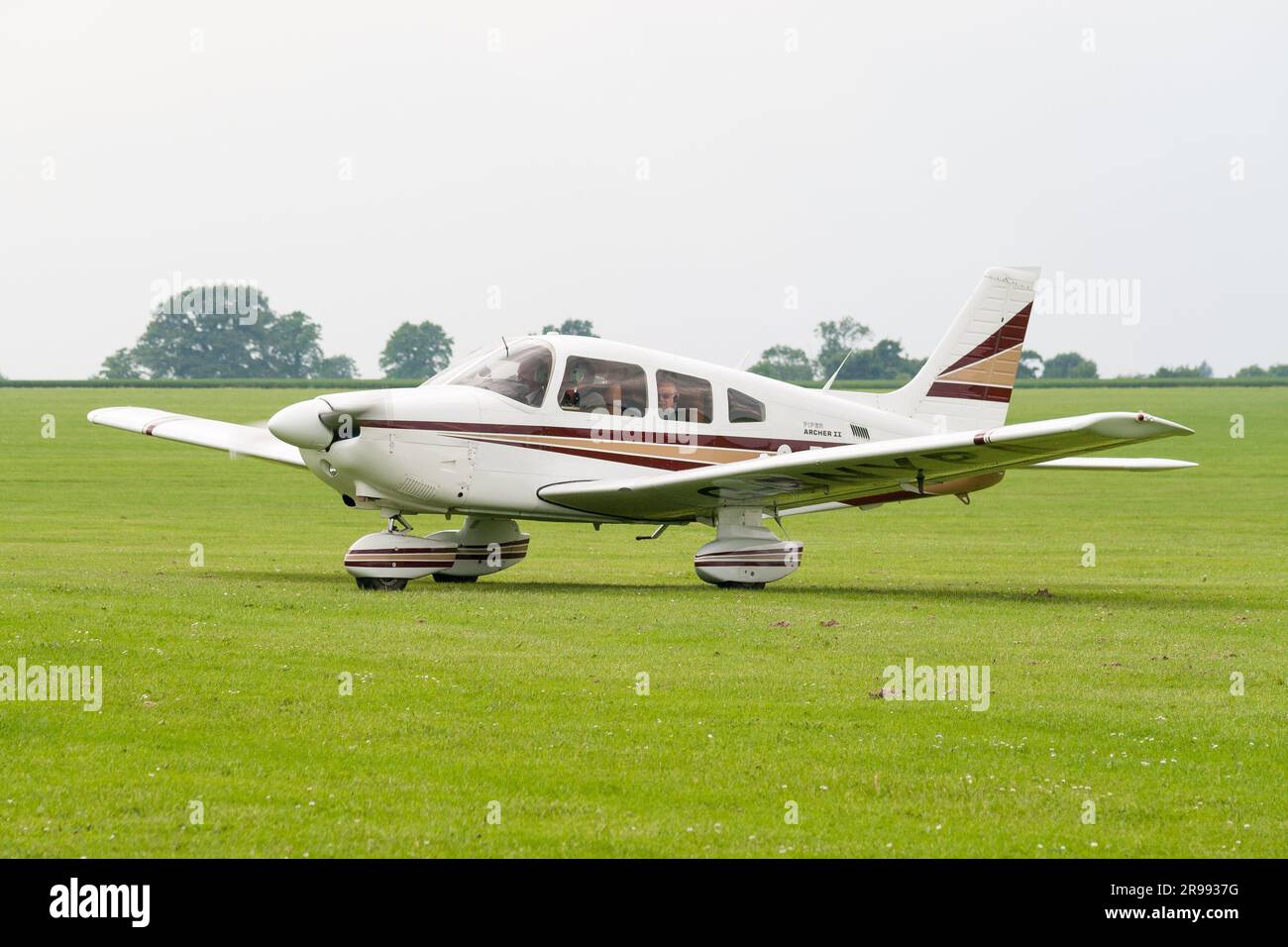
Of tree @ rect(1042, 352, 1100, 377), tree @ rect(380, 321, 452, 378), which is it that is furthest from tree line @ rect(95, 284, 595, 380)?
tree @ rect(1042, 352, 1100, 377)

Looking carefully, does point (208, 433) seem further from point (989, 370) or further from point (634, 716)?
point (634, 716)

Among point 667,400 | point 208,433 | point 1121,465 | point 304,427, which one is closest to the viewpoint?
point 304,427

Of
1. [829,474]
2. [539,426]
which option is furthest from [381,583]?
[829,474]

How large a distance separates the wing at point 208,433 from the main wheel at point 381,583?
314cm

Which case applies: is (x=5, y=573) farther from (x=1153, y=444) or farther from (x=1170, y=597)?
(x=1153, y=444)

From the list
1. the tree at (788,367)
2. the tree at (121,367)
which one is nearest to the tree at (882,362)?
the tree at (788,367)

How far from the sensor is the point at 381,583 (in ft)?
59.5

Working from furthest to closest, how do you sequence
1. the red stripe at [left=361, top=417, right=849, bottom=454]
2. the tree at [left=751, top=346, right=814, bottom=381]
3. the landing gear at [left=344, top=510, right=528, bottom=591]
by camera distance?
1. the tree at [left=751, top=346, right=814, bottom=381]
2. the landing gear at [left=344, top=510, right=528, bottom=591]
3. the red stripe at [left=361, top=417, right=849, bottom=454]

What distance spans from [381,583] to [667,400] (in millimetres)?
4148

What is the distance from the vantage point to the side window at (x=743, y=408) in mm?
20056

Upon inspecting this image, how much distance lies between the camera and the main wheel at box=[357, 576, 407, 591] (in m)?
18.0

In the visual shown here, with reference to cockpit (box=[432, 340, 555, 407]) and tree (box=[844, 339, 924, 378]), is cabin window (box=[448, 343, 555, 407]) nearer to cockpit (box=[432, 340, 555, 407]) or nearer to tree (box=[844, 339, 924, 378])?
cockpit (box=[432, 340, 555, 407])

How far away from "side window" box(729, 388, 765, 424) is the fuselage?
0.02 metres

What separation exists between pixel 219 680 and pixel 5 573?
828 cm
